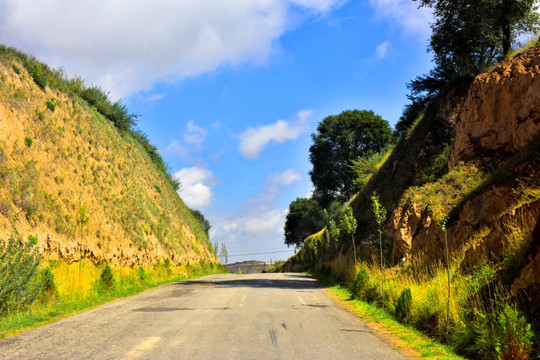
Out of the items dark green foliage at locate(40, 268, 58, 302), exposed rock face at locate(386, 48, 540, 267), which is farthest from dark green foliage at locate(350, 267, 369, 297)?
dark green foliage at locate(40, 268, 58, 302)

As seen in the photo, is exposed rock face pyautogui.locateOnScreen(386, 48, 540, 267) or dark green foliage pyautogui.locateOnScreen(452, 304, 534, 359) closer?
dark green foliage pyautogui.locateOnScreen(452, 304, 534, 359)

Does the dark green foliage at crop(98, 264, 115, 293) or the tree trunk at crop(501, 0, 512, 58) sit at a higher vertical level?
the tree trunk at crop(501, 0, 512, 58)

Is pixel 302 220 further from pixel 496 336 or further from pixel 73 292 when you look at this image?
pixel 496 336

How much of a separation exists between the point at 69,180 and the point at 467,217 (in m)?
20.0

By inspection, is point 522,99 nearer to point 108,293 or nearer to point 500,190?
point 500,190

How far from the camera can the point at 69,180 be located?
22359 mm

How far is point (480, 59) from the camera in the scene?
21.6m

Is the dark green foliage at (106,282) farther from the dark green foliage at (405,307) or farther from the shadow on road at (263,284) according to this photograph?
the dark green foliage at (405,307)

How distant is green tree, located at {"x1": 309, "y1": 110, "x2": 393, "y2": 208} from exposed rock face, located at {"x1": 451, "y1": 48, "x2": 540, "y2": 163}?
32.6 meters

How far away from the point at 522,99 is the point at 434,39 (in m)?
10.2

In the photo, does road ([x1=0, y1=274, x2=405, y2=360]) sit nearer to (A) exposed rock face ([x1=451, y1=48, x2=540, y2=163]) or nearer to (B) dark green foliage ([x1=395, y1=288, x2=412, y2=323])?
(B) dark green foliage ([x1=395, y1=288, x2=412, y2=323])

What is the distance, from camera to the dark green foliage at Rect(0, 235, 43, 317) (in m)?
10.6

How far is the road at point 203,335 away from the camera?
6805 millimetres

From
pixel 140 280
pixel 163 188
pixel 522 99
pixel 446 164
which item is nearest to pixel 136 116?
pixel 163 188
